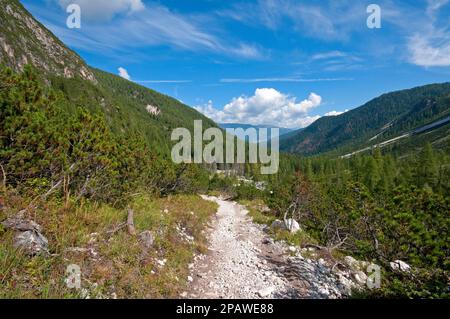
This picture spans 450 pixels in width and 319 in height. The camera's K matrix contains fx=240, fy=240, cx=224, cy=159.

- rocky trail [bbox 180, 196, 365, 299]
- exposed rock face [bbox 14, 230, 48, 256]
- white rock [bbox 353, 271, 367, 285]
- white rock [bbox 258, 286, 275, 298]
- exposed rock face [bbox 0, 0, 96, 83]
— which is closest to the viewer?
exposed rock face [bbox 14, 230, 48, 256]

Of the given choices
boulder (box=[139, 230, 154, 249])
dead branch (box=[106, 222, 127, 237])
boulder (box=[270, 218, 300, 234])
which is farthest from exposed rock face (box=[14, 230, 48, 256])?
boulder (box=[270, 218, 300, 234])

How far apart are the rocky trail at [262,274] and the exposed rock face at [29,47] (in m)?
80.2

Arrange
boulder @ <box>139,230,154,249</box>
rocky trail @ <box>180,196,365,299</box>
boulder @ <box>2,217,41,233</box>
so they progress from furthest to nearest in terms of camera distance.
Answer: boulder @ <box>139,230,154,249</box> → rocky trail @ <box>180,196,365,299</box> → boulder @ <box>2,217,41,233</box>

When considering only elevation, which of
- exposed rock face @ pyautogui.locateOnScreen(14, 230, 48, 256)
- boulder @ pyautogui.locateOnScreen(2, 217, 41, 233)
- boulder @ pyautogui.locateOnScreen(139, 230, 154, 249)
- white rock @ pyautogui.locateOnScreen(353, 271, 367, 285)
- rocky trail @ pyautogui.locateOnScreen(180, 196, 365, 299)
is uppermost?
boulder @ pyautogui.locateOnScreen(2, 217, 41, 233)

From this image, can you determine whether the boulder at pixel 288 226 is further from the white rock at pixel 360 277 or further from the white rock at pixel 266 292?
the white rock at pixel 266 292

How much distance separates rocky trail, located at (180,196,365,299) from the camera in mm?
7316

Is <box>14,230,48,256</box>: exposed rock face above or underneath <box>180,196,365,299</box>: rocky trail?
above

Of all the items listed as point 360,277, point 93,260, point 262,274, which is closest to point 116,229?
point 93,260

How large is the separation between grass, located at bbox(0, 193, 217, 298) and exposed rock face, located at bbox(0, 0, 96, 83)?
78.2 m

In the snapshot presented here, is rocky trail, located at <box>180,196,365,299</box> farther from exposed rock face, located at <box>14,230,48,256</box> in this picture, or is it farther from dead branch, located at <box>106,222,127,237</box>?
exposed rock face, located at <box>14,230,48,256</box>

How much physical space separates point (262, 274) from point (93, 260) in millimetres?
5483

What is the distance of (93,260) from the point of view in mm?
6301
